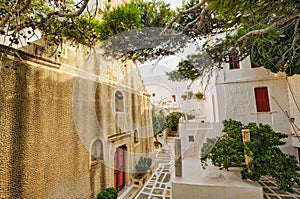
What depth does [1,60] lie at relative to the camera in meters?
2.80

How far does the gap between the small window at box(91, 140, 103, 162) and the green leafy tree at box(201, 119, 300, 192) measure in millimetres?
3495

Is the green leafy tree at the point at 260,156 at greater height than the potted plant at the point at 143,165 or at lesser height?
greater

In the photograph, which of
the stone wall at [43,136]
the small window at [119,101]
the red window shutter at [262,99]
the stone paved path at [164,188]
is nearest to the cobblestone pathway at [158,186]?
the stone paved path at [164,188]

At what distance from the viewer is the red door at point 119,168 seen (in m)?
5.79

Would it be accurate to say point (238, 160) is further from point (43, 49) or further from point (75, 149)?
point (43, 49)

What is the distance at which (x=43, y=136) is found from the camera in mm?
3336

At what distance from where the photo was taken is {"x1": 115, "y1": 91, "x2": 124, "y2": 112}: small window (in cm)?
623

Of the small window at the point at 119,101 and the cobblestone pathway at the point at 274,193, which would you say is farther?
the small window at the point at 119,101

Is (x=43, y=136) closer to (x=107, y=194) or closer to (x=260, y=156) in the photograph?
(x=107, y=194)

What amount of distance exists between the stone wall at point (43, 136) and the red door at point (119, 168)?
69cm

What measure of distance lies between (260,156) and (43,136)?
18.3 feet

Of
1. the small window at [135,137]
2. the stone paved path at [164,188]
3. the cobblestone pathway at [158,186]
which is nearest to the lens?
the stone paved path at [164,188]

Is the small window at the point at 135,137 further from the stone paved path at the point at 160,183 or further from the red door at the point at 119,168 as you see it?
the stone paved path at the point at 160,183

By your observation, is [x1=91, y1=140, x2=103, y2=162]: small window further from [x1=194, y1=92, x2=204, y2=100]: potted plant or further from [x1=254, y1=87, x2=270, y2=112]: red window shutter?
[x1=254, y1=87, x2=270, y2=112]: red window shutter
